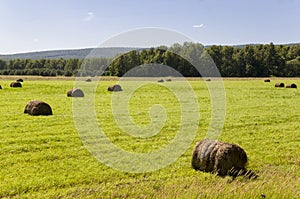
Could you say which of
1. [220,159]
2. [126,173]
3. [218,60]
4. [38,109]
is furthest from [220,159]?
[218,60]

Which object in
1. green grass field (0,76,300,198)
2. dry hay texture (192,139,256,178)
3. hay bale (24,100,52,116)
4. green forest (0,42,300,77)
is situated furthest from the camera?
green forest (0,42,300,77)

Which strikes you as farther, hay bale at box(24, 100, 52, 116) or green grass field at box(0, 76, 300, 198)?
hay bale at box(24, 100, 52, 116)

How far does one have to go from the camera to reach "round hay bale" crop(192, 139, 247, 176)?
969 cm

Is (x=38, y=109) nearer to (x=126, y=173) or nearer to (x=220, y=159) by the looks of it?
(x=126, y=173)

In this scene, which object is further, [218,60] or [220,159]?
[218,60]

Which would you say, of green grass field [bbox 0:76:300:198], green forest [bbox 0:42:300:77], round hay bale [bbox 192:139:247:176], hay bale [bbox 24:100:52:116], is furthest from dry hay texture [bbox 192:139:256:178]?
green forest [bbox 0:42:300:77]

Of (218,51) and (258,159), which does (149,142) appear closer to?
(258,159)

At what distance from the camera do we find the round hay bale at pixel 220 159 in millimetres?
9688

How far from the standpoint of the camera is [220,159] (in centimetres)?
972

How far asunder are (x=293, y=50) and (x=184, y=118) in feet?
352

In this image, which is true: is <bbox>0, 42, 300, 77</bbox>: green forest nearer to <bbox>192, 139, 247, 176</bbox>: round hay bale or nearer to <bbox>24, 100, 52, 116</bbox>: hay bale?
<bbox>24, 100, 52, 116</bbox>: hay bale

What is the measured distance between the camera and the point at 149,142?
44.9ft

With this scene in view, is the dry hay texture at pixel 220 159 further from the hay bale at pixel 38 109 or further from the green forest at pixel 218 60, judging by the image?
the green forest at pixel 218 60

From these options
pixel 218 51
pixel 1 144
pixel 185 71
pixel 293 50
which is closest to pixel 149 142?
pixel 1 144
